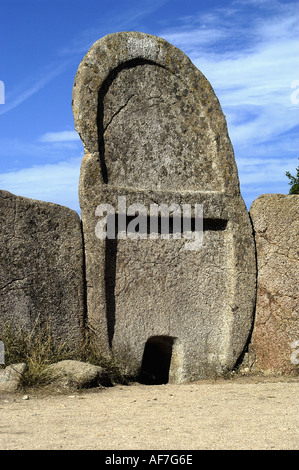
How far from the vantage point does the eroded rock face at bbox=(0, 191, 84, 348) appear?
5660 millimetres

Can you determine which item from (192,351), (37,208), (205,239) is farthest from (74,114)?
(192,351)

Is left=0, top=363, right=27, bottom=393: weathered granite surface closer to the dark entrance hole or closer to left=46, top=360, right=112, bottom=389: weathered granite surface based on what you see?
left=46, top=360, right=112, bottom=389: weathered granite surface

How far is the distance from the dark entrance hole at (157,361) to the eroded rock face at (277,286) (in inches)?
34.4

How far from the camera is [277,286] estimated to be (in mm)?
6672

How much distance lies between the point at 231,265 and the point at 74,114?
2.14 meters

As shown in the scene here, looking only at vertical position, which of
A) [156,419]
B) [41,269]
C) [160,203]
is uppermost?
[160,203]

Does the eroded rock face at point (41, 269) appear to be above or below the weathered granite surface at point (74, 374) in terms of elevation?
above

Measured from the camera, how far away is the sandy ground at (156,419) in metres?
3.65

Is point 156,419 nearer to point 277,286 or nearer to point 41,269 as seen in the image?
point 41,269

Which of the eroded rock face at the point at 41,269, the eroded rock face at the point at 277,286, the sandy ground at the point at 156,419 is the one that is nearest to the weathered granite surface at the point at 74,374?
the sandy ground at the point at 156,419

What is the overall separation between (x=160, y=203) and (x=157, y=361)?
1720 millimetres

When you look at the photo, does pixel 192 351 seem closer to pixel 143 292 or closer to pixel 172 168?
pixel 143 292

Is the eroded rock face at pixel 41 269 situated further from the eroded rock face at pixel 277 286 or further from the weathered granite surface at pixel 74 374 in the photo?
the eroded rock face at pixel 277 286

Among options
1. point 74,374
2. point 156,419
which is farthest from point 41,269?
point 156,419
